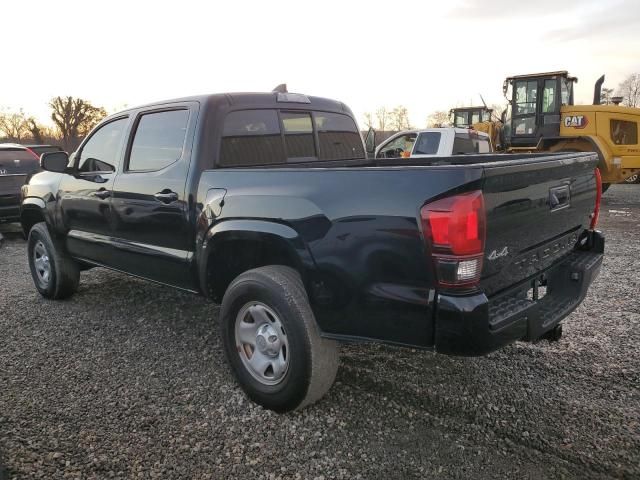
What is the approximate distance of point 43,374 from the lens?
3.57 m

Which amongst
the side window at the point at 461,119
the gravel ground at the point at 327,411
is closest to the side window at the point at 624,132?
the side window at the point at 461,119

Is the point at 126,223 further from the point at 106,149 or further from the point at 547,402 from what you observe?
the point at 547,402

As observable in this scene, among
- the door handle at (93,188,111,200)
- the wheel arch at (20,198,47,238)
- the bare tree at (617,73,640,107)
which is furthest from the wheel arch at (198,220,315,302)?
the bare tree at (617,73,640,107)

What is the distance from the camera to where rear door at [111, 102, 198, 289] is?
3506mm

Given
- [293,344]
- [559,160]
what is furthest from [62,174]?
[559,160]

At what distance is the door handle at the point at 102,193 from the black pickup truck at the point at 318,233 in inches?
1.4

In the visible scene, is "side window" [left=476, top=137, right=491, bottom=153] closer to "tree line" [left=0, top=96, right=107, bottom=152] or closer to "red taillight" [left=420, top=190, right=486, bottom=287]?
"red taillight" [left=420, top=190, right=486, bottom=287]

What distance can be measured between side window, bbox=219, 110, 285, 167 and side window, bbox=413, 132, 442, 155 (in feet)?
22.0

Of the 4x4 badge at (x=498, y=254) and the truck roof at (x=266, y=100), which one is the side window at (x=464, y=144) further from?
the 4x4 badge at (x=498, y=254)

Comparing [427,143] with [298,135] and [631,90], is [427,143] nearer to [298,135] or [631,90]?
[298,135]

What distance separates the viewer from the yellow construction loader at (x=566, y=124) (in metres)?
12.4

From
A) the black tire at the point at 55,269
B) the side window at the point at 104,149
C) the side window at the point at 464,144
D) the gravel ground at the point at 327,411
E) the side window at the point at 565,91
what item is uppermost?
the side window at the point at 565,91

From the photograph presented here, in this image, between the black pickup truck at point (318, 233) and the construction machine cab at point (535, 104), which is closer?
the black pickup truck at point (318, 233)

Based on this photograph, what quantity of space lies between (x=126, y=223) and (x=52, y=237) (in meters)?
1.56
